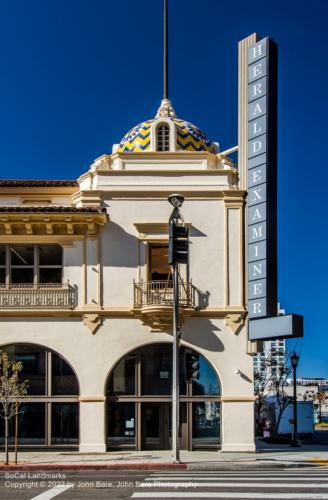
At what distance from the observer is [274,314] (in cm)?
2567

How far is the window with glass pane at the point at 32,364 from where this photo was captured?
26.5 m

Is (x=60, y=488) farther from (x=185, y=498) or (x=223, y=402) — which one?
(x=223, y=402)

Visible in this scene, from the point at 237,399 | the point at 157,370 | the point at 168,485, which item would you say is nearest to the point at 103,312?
the point at 157,370

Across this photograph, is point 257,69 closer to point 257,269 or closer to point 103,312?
point 257,269

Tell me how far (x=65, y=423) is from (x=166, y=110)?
1365 centimetres

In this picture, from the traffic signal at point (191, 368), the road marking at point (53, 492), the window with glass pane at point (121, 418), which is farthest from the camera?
the window with glass pane at point (121, 418)

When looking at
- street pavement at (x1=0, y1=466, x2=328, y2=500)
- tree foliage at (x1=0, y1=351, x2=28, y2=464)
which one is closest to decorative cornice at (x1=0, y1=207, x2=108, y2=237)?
tree foliage at (x1=0, y1=351, x2=28, y2=464)

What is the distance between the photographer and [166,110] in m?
32.1

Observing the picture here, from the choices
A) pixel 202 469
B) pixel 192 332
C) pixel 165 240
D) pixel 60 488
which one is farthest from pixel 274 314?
pixel 60 488

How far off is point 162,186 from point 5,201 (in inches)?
267

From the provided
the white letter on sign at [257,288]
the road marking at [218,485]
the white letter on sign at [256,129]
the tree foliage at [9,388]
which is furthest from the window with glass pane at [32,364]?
the white letter on sign at [256,129]

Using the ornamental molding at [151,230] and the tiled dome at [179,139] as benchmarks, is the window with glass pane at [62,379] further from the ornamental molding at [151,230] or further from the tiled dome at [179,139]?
the tiled dome at [179,139]

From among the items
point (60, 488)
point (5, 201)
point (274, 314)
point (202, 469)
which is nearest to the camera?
point (60, 488)

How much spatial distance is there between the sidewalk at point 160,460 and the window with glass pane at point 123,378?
2098 mm
